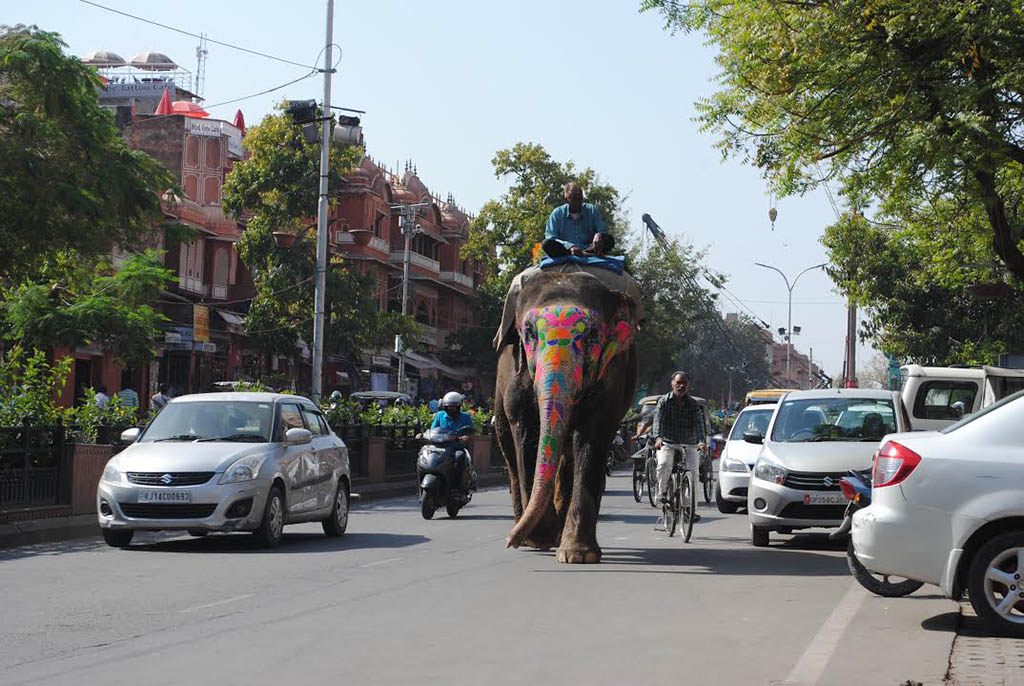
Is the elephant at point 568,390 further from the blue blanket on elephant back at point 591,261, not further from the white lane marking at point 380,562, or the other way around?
the white lane marking at point 380,562

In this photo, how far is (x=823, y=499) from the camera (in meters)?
15.9

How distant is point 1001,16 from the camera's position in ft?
53.5

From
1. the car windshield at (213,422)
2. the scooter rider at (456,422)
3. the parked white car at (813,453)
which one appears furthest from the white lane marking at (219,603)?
the scooter rider at (456,422)

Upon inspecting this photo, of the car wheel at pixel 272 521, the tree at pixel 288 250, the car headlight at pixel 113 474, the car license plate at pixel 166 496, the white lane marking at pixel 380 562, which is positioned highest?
the tree at pixel 288 250

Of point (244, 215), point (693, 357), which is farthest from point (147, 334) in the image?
point (693, 357)

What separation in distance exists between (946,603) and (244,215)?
48.8 metres

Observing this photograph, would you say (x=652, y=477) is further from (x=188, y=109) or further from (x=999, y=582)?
(x=188, y=109)

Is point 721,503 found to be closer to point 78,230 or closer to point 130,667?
point 78,230

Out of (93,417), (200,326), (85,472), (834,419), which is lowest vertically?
(85,472)

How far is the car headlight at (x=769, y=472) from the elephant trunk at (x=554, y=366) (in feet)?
10.9

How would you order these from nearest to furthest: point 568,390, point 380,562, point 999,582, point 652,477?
1. point 999,582
2. point 568,390
3. point 380,562
4. point 652,477

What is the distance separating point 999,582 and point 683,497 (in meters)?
8.14

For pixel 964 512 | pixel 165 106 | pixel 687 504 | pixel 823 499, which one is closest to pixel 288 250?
pixel 165 106

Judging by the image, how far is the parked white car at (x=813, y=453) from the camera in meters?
15.9
